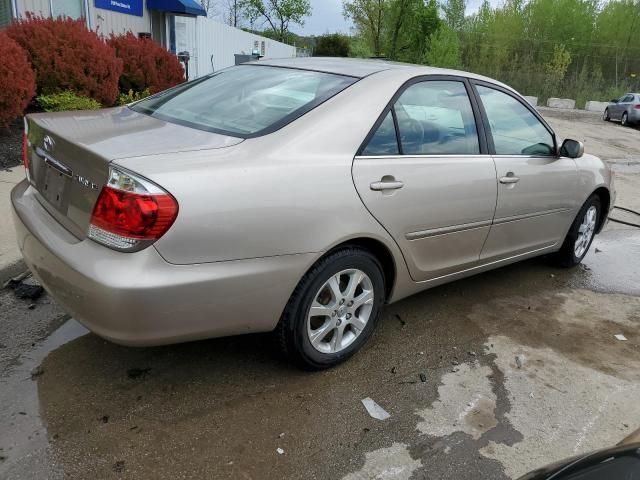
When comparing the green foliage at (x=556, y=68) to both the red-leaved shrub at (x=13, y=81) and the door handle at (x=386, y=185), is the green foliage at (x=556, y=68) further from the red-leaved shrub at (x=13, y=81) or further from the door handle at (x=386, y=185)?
the door handle at (x=386, y=185)

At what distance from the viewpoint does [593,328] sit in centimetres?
401

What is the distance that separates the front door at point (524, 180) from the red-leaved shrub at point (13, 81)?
5282mm

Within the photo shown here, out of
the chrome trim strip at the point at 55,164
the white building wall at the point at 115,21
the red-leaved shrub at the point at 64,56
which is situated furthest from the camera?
the white building wall at the point at 115,21

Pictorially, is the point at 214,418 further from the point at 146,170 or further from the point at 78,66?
the point at 78,66

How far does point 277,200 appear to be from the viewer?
255 centimetres

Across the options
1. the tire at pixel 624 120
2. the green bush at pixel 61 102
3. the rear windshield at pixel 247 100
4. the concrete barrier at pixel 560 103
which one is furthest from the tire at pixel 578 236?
the concrete barrier at pixel 560 103

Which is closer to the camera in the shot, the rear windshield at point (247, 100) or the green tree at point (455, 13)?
the rear windshield at point (247, 100)

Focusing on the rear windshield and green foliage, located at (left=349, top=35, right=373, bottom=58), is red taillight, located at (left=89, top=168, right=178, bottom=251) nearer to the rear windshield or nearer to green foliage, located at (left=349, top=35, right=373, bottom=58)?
the rear windshield

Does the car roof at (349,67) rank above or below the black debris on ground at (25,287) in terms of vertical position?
above

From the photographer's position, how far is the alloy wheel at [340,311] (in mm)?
2941

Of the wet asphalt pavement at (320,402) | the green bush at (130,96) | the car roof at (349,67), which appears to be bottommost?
the wet asphalt pavement at (320,402)

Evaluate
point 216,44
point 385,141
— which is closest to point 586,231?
point 385,141

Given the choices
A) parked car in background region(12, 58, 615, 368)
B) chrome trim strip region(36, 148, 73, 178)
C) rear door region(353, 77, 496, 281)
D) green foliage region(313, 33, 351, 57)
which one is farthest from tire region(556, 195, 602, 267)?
green foliage region(313, 33, 351, 57)

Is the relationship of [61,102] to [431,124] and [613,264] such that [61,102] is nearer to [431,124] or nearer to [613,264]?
[431,124]
